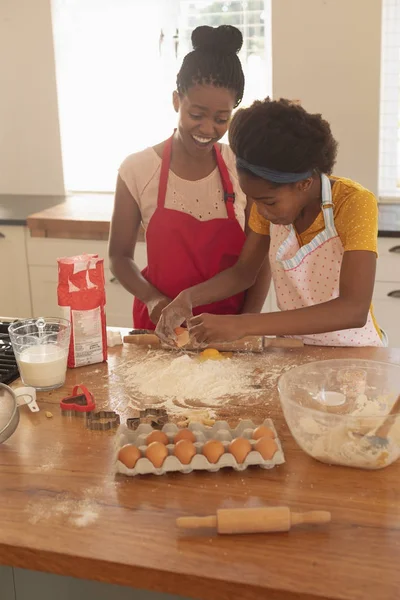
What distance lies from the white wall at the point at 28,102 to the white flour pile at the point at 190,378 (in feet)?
6.82

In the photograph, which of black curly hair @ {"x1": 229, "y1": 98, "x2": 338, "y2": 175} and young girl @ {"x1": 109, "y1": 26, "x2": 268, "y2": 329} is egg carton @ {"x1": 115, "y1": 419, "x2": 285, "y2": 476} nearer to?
black curly hair @ {"x1": 229, "y1": 98, "x2": 338, "y2": 175}

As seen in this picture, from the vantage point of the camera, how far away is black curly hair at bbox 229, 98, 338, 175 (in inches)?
55.2

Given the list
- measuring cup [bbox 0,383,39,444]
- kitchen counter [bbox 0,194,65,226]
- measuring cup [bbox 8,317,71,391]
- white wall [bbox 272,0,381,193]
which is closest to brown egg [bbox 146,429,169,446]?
measuring cup [bbox 0,383,39,444]

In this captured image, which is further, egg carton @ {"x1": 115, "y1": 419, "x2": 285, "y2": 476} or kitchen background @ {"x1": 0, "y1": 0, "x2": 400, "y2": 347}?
kitchen background @ {"x1": 0, "y1": 0, "x2": 400, "y2": 347}

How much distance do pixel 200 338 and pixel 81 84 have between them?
2.29 metres

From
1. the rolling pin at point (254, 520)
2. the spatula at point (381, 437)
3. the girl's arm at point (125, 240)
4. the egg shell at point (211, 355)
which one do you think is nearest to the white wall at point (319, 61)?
the girl's arm at point (125, 240)

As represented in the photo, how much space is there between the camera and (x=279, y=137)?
1400mm

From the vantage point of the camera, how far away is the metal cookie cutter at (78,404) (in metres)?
1.28

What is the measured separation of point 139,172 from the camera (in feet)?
6.35

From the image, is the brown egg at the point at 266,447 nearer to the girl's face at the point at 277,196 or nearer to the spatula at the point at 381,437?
the spatula at the point at 381,437

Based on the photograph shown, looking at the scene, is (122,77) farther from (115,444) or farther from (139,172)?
(115,444)

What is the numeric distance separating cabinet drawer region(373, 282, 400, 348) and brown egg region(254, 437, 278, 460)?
1.63 metres

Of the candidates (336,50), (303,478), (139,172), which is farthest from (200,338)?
(336,50)

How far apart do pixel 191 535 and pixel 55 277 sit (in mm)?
2154
